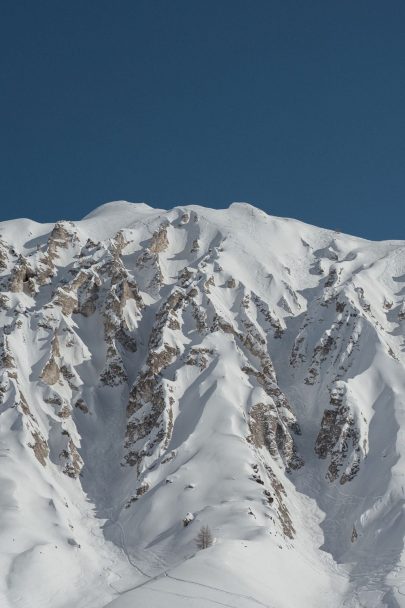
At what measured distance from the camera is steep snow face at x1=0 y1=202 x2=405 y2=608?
224 feet

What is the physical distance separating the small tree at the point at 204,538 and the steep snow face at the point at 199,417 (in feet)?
4.73

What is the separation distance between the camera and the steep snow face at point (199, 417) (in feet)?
224

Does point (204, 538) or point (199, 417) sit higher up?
point (199, 417)

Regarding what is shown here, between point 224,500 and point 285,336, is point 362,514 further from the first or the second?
point 285,336

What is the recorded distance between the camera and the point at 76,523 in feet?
257

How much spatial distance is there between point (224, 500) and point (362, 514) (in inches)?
615

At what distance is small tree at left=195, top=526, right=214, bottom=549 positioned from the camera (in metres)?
68.2

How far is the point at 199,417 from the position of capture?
8875cm

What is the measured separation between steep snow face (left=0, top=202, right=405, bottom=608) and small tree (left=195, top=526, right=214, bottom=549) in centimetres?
144

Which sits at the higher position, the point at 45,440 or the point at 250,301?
the point at 250,301

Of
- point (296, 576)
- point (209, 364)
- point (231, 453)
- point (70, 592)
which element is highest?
point (209, 364)

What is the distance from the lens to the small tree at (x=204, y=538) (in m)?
68.2

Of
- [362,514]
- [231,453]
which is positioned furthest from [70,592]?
[362,514]

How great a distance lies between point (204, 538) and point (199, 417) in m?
21.4
